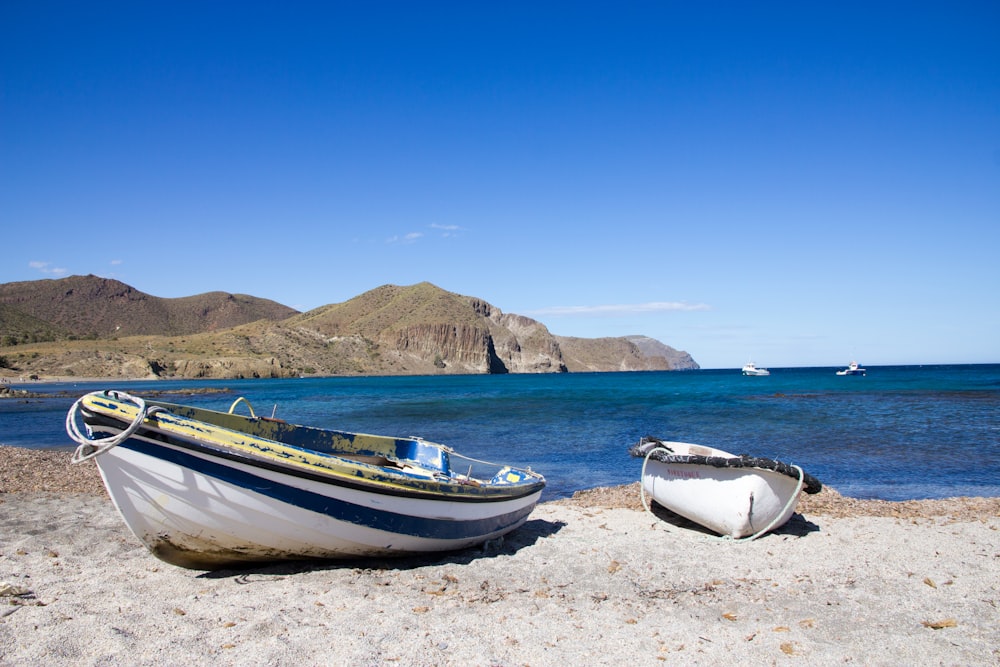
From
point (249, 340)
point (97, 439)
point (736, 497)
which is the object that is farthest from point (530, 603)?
point (249, 340)

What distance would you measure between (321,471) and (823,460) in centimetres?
1641

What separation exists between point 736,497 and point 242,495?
687cm

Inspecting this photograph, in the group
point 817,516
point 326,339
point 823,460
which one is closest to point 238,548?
point 817,516

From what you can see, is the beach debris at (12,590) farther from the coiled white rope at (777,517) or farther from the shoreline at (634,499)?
the coiled white rope at (777,517)

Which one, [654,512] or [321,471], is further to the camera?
[654,512]

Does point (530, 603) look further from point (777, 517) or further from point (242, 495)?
point (777, 517)

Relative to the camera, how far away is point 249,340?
139 meters

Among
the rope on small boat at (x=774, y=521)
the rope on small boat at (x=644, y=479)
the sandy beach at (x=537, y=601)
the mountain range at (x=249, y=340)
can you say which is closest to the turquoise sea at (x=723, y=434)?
the rope on small boat at (x=644, y=479)

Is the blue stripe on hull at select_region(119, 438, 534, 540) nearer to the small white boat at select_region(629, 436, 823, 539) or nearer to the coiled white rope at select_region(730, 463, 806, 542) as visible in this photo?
the small white boat at select_region(629, 436, 823, 539)

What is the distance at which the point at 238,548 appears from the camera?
6.66 m

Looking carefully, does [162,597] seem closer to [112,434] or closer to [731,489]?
[112,434]

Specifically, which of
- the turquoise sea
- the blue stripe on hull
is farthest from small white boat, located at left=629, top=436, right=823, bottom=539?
the turquoise sea

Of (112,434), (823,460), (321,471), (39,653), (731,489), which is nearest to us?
(39,653)

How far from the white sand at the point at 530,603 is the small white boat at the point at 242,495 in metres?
0.41
